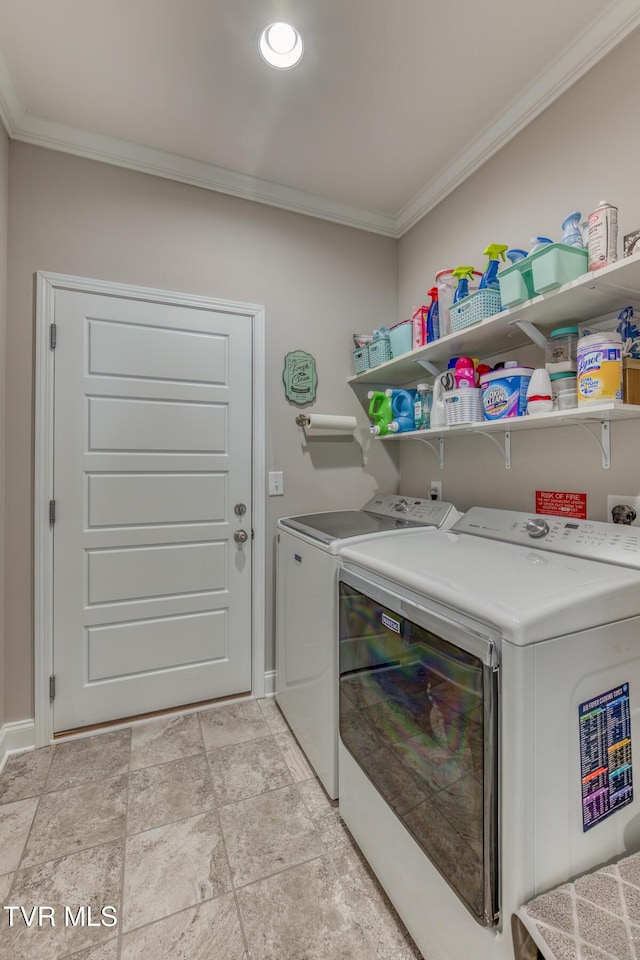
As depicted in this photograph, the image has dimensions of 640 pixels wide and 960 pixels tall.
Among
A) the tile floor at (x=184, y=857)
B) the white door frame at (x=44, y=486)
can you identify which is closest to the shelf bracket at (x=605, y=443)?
the tile floor at (x=184, y=857)

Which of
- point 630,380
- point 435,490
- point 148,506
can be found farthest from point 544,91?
point 148,506

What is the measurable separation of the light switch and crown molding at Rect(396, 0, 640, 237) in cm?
163

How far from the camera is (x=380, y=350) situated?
2156 mm

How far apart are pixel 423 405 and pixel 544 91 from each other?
122cm

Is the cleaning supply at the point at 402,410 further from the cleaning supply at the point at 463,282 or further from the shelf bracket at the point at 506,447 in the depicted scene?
the cleaning supply at the point at 463,282

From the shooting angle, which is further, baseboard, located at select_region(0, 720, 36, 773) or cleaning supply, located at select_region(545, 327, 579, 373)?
baseboard, located at select_region(0, 720, 36, 773)

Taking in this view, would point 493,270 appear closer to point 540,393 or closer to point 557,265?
point 557,265

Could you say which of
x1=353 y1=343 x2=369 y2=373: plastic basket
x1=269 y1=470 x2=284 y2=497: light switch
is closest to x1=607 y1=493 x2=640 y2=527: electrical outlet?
x1=353 y1=343 x2=369 y2=373: plastic basket

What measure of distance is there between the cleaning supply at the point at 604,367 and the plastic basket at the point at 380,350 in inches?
42.0

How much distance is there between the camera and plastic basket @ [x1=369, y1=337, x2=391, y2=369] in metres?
2.14

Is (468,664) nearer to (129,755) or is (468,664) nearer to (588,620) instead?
(588,620)

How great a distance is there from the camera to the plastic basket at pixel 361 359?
226 centimetres

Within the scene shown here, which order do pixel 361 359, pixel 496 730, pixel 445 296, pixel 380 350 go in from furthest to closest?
pixel 361 359 → pixel 380 350 → pixel 445 296 → pixel 496 730

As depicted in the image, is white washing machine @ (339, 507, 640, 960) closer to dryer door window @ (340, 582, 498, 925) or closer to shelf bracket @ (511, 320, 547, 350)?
dryer door window @ (340, 582, 498, 925)
